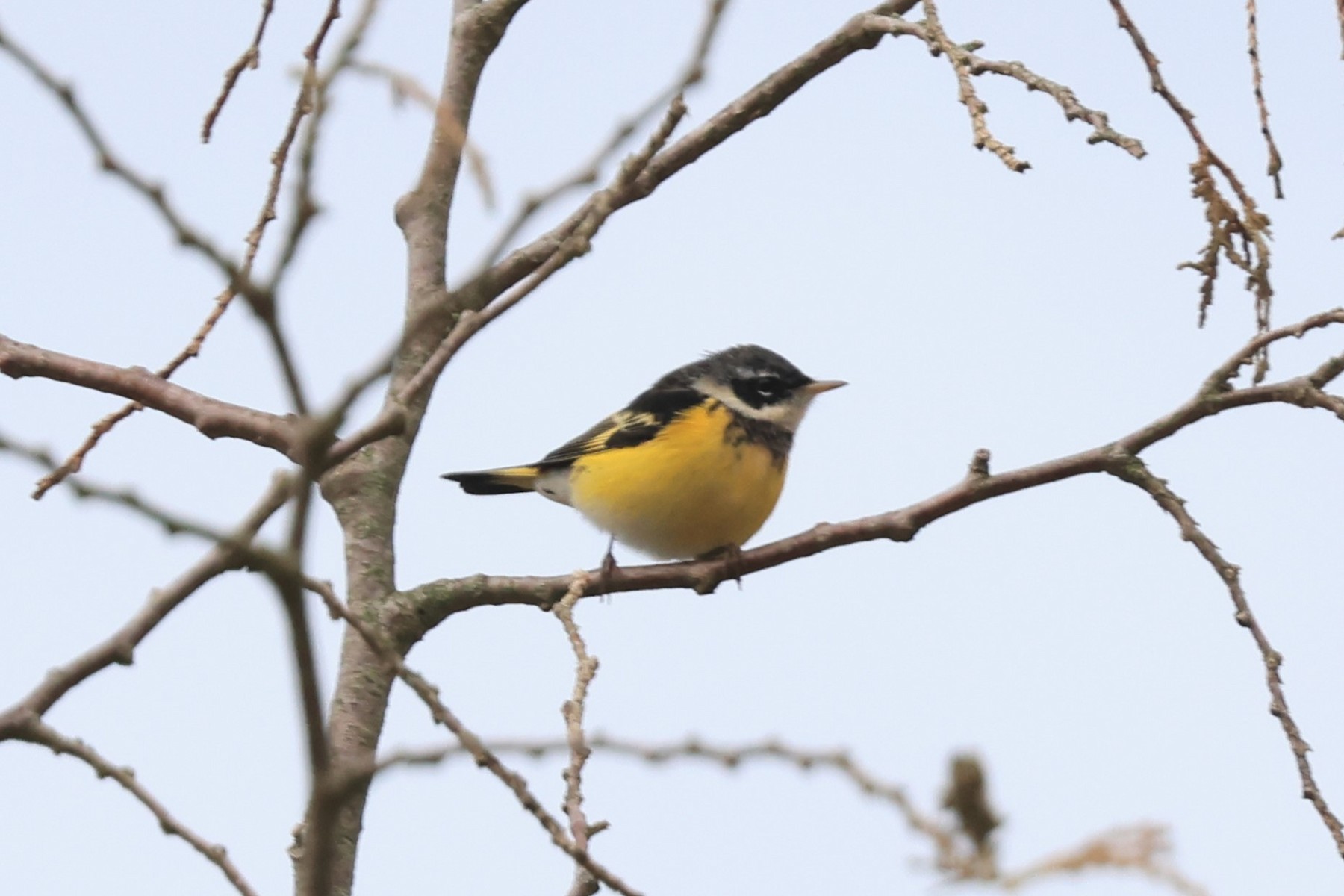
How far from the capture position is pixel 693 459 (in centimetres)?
598

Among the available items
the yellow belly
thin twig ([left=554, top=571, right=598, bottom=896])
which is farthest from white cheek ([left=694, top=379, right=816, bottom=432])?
thin twig ([left=554, top=571, right=598, bottom=896])

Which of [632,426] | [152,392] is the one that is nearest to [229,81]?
[152,392]

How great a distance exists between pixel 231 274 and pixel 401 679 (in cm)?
65

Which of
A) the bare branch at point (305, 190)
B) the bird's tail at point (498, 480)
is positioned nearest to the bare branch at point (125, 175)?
the bare branch at point (305, 190)

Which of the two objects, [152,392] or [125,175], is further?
[152,392]

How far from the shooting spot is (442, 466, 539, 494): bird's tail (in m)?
6.96

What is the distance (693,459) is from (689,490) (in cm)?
15

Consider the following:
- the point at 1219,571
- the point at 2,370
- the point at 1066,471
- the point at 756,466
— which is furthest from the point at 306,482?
the point at 756,466

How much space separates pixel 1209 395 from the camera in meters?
3.36

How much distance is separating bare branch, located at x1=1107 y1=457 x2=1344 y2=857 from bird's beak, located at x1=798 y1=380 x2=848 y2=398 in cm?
320

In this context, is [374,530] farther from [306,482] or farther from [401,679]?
[306,482]

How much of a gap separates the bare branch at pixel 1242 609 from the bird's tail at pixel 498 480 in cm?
380

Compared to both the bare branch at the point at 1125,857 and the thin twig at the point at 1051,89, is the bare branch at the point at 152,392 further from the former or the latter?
the bare branch at the point at 1125,857

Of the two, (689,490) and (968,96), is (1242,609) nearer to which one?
(968,96)
